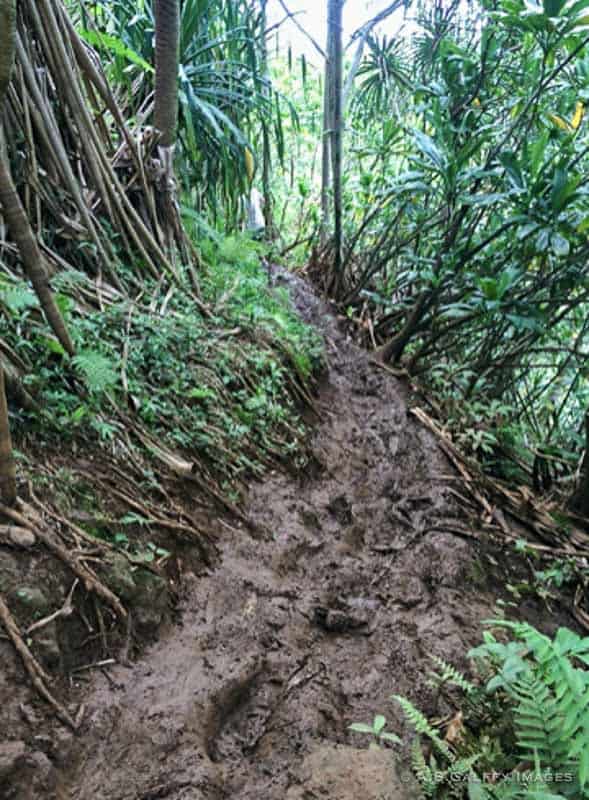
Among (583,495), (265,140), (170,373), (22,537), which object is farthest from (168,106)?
(583,495)

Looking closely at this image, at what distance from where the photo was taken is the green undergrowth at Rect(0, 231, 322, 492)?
5.79ft

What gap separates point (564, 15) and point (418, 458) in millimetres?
2108

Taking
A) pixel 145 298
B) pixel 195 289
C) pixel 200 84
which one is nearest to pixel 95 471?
pixel 145 298

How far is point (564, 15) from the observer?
2.31 metres

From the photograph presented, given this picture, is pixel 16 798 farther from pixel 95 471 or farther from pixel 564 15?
pixel 564 15

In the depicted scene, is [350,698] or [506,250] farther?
[506,250]

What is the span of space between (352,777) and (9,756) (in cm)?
74

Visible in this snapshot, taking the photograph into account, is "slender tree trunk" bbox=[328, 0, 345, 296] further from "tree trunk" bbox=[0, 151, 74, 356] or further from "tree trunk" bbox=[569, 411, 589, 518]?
Answer: "tree trunk" bbox=[0, 151, 74, 356]

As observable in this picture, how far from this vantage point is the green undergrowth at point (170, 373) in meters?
1.76

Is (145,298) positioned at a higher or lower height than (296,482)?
higher

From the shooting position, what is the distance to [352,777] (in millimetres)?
1276

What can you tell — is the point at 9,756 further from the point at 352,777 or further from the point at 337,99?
the point at 337,99

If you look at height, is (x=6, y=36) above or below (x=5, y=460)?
above

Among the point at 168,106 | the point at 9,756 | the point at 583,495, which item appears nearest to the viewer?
the point at 9,756
